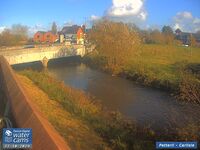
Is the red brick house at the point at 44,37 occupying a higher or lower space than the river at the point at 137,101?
higher

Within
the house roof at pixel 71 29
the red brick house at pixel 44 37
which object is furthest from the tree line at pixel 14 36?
Result: the house roof at pixel 71 29

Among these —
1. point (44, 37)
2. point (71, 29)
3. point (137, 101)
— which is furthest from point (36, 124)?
point (71, 29)

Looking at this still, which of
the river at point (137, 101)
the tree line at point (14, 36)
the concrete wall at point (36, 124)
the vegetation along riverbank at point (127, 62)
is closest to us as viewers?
the concrete wall at point (36, 124)

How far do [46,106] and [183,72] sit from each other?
21.1m

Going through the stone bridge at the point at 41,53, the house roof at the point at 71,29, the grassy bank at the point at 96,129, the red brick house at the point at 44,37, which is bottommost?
the grassy bank at the point at 96,129

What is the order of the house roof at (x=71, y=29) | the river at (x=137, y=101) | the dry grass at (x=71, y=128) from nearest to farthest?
the dry grass at (x=71, y=128), the river at (x=137, y=101), the house roof at (x=71, y=29)

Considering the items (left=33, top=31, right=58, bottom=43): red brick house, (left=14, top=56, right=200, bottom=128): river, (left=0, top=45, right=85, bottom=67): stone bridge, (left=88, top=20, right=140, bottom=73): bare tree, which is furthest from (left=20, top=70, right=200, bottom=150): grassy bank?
(left=33, top=31, right=58, bottom=43): red brick house

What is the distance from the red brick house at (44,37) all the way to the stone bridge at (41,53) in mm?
45442

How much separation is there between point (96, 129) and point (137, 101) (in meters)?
10.5

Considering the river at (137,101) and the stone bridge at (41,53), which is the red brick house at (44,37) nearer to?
the stone bridge at (41,53)

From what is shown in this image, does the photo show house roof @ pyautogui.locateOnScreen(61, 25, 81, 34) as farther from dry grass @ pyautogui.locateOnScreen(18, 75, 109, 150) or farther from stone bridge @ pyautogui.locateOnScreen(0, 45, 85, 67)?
dry grass @ pyautogui.locateOnScreen(18, 75, 109, 150)

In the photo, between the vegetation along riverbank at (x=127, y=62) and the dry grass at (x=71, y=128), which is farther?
the vegetation along riverbank at (x=127, y=62)

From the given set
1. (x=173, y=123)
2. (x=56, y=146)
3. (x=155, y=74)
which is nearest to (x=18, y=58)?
(x=155, y=74)

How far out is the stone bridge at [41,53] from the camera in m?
44.2
